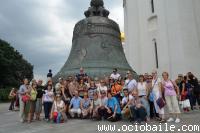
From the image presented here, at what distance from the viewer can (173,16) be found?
68.4ft

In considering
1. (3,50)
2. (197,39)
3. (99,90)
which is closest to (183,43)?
(197,39)

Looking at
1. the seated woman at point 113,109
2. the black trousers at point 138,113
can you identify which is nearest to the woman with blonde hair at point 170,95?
the black trousers at point 138,113

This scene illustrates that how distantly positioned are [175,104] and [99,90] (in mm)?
2407

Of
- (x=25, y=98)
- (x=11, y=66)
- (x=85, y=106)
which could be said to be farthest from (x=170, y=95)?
(x=11, y=66)

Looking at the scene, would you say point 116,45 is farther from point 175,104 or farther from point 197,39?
point 197,39

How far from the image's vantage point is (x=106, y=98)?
357 inches

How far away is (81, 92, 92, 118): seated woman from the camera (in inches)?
364

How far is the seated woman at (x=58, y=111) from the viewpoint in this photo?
8.79 metres

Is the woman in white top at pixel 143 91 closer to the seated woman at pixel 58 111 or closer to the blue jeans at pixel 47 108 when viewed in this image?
the seated woman at pixel 58 111

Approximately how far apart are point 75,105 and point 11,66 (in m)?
34.0

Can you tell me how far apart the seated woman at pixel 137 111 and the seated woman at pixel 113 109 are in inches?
20.4

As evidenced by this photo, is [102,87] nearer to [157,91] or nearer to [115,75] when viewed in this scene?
[115,75]

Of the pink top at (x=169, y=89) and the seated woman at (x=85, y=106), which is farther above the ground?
the pink top at (x=169, y=89)

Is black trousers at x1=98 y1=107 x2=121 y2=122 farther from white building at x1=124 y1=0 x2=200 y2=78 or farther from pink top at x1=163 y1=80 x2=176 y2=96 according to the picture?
white building at x1=124 y1=0 x2=200 y2=78
